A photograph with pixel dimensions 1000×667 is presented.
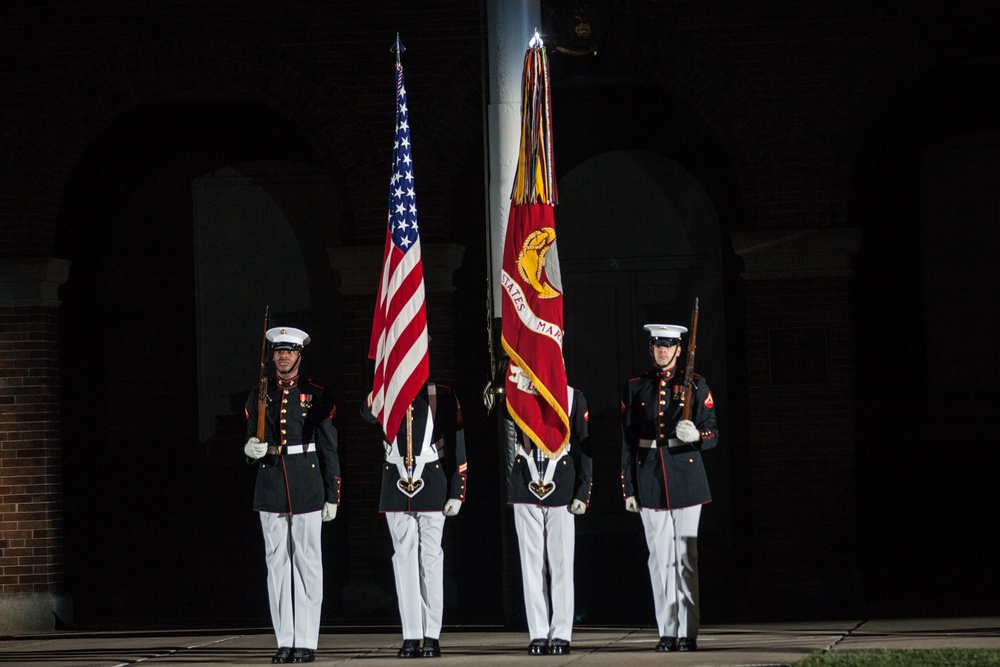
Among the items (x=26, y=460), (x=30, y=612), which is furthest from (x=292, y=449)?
(x=30, y=612)

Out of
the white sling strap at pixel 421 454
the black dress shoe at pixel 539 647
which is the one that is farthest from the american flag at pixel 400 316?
the black dress shoe at pixel 539 647

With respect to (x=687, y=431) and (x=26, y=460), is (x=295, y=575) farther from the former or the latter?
(x=26, y=460)

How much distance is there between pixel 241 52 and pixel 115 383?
10.7 ft

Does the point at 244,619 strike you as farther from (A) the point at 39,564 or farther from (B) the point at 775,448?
(B) the point at 775,448

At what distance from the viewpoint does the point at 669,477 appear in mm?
9391

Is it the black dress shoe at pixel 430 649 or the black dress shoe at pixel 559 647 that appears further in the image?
the black dress shoe at pixel 430 649

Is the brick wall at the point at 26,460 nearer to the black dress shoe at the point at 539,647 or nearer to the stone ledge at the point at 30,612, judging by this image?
the stone ledge at the point at 30,612

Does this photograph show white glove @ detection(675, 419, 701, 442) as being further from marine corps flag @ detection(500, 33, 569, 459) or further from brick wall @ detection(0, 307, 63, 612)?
brick wall @ detection(0, 307, 63, 612)

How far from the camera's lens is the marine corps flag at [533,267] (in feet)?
31.6

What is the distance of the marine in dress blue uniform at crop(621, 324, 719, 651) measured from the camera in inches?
368

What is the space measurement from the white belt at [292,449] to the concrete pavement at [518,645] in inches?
48.4

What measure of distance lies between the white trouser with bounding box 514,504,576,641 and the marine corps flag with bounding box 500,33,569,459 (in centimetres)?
61

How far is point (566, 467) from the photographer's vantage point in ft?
31.0

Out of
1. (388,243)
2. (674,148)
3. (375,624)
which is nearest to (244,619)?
(375,624)
